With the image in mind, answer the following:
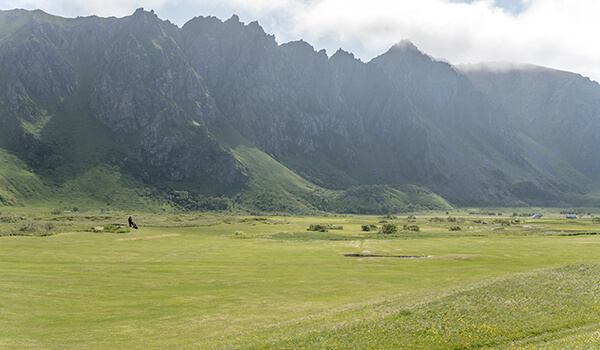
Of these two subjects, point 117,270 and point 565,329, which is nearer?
point 565,329

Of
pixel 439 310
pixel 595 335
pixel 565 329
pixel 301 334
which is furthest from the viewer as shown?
pixel 439 310

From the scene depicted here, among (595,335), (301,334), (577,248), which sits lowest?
(577,248)

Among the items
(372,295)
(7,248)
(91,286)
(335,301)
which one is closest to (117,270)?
(91,286)

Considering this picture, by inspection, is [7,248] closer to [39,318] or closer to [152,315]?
[39,318]

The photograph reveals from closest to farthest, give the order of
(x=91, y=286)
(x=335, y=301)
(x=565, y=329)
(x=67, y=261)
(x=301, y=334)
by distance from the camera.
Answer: (x=565, y=329) < (x=301, y=334) < (x=335, y=301) < (x=91, y=286) < (x=67, y=261)

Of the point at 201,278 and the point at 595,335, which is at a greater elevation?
the point at 595,335

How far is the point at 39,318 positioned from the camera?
3002 centimetres

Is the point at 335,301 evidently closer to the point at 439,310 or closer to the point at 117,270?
the point at 439,310

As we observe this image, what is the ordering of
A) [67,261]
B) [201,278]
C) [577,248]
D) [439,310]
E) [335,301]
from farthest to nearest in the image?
[577,248], [67,261], [201,278], [335,301], [439,310]

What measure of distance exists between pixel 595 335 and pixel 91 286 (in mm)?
45610

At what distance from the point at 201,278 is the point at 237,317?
16.7 m

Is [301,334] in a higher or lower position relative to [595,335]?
lower

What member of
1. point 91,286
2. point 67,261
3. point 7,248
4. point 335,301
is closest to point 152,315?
point 91,286

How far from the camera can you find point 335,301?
37.2m
